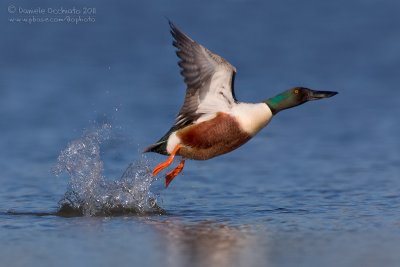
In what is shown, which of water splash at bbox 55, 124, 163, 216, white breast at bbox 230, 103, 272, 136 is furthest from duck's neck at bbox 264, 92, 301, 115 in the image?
water splash at bbox 55, 124, 163, 216

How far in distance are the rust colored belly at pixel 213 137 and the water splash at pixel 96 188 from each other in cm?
44

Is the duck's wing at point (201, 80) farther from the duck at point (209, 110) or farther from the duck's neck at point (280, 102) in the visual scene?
the duck's neck at point (280, 102)

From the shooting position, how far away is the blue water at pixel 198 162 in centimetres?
602

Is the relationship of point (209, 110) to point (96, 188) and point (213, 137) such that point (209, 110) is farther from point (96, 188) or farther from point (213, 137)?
point (96, 188)

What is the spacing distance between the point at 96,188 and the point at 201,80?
3.42 feet

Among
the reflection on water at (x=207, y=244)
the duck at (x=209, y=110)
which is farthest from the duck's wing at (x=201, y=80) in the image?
the reflection on water at (x=207, y=244)

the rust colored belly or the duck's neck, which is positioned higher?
the duck's neck

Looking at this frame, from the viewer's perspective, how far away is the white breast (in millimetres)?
7102

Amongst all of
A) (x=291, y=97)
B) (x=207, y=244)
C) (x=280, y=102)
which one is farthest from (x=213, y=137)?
(x=207, y=244)

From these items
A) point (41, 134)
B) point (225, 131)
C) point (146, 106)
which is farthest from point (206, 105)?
point (146, 106)

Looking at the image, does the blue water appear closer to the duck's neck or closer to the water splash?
the water splash

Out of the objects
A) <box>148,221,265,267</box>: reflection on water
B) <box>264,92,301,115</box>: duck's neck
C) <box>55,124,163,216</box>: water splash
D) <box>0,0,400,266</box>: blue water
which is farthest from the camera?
<box>264,92,301,115</box>: duck's neck

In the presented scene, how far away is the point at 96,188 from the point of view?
7.42m

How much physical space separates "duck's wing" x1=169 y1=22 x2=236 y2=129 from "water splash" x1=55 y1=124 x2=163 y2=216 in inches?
20.3
